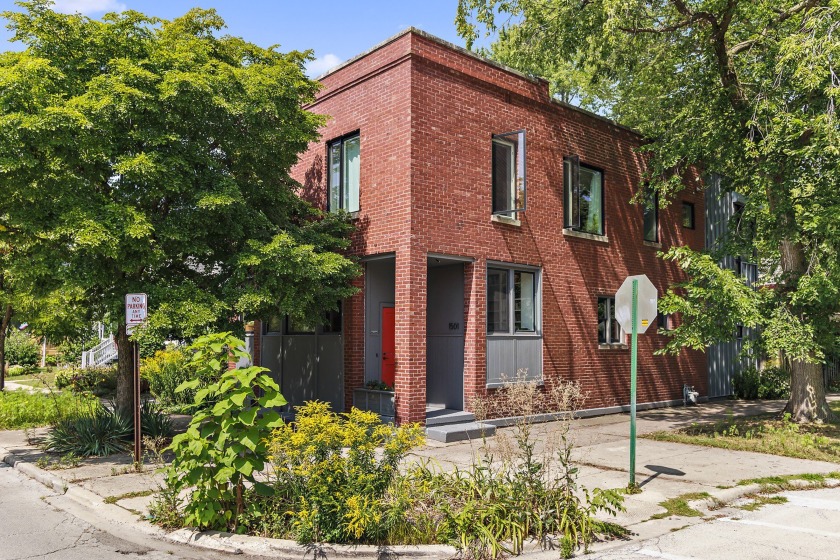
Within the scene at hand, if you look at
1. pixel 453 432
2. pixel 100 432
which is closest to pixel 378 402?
pixel 453 432

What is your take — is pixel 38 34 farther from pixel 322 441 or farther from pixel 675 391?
pixel 675 391

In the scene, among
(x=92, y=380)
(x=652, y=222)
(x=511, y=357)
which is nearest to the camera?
(x=511, y=357)

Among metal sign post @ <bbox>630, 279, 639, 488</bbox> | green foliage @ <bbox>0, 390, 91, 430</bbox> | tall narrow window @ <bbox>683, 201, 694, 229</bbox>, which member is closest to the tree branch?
tall narrow window @ <bbox>683, 201, 694, 229</bbox>

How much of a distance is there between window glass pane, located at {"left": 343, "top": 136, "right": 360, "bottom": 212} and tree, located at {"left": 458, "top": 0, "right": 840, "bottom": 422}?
13.8ft

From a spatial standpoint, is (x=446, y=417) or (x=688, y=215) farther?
(x=688, y=215)

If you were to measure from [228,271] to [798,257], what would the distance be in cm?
1261

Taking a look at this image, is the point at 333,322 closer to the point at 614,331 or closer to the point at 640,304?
→ the point at 614,331

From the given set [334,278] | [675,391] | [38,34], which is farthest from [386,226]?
[675,391]

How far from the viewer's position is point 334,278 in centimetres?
1295

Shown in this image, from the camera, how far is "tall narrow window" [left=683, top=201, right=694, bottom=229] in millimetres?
21234

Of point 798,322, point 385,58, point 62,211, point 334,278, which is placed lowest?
point 798,322

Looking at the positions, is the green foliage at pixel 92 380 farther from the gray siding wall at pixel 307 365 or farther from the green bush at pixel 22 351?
the green bush at pixel 22 351

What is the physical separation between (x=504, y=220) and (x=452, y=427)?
16.0ft

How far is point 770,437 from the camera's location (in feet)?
42.5
